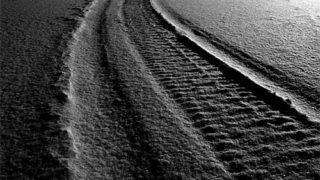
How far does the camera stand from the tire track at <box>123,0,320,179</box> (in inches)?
67.8

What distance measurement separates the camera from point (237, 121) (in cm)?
209

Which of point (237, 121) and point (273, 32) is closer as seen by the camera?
point (237, 121)

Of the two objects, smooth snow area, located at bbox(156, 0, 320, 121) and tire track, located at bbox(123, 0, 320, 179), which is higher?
smooth snow area, located at bbox(156, 0, 320, 121)

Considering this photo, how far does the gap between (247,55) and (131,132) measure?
5.43 feet

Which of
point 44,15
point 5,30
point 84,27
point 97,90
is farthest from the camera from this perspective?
point 44,15

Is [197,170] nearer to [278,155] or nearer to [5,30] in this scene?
[278,155]

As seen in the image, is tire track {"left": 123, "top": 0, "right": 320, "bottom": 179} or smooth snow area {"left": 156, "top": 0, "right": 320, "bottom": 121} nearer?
tire track {"left": 123, "top": 0, "right": 320, "bottom": 179}

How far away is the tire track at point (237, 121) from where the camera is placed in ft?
5.65

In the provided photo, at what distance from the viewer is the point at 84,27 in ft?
13.0

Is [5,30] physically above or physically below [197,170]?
above

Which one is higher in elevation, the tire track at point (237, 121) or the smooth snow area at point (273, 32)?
the smooth snow area at point (273, 32)

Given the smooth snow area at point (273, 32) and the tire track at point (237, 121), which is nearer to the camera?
the tire track at point (237, 121)

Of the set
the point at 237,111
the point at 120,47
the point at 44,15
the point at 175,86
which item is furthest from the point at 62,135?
the point at 44,15

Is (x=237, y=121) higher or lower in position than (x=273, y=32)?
lower
